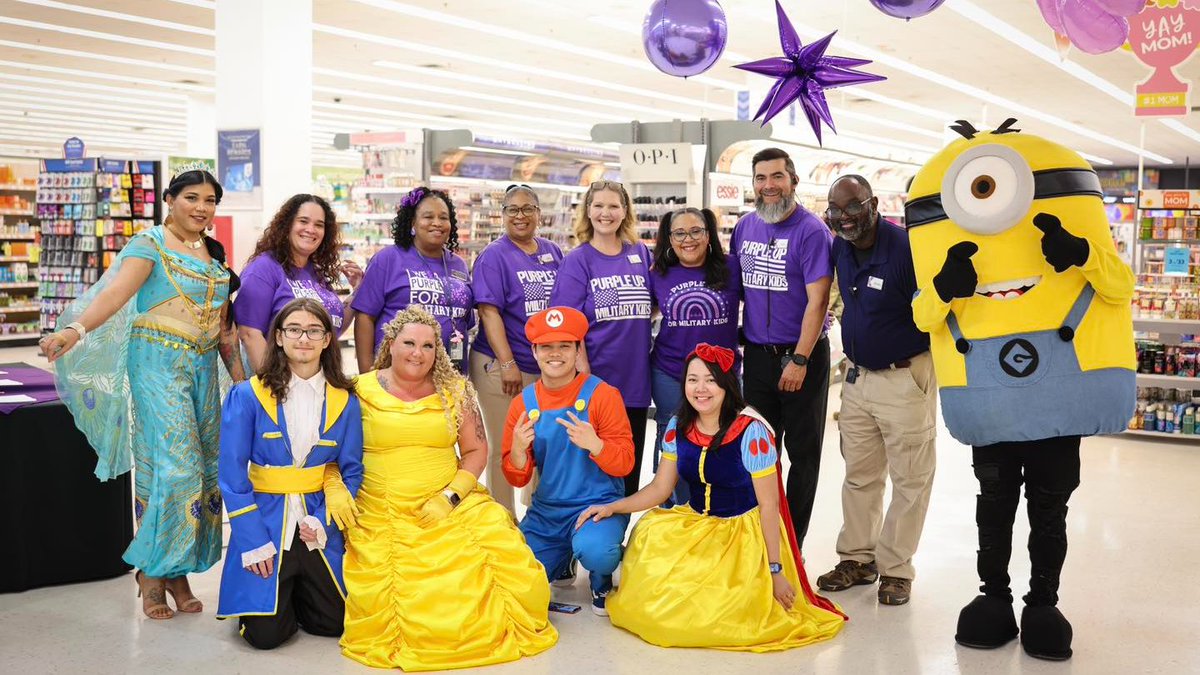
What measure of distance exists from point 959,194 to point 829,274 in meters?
0.83

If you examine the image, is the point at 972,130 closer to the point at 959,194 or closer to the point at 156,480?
the point at 959,194

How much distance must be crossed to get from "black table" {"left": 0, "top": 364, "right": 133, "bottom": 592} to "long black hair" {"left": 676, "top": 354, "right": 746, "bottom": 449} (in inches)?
86.9

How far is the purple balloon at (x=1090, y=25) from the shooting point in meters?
4.11

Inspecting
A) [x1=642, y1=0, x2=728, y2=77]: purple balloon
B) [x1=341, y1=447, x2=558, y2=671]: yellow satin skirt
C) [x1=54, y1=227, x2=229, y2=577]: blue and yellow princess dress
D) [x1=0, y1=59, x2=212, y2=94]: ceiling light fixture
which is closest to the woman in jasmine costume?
[x1=54, y1=227, x2=229, y2=577]: blue and yellow princess dress

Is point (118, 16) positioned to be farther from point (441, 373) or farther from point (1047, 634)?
point (1047, 634)

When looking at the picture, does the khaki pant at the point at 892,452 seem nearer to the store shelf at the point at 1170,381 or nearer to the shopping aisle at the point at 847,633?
the shopping aisle at the point at 847,633

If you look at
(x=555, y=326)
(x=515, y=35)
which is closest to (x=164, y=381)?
(x=555, y=326)

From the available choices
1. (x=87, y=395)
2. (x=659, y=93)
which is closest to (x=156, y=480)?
(x=87, y=395)

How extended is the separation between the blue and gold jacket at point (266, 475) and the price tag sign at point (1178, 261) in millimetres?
6937

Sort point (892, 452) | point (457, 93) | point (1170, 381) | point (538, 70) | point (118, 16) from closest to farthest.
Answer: point (892, 452)
point (1170, 381)
point (118, 16)
point (538, 70)
point (457, 93)

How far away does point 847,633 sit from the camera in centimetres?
353

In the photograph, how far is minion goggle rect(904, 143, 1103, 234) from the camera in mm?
3162

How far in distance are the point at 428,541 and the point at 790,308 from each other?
164cm

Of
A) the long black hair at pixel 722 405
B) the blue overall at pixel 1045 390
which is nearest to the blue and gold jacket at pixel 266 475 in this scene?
the long black hair at pixel 722 405
